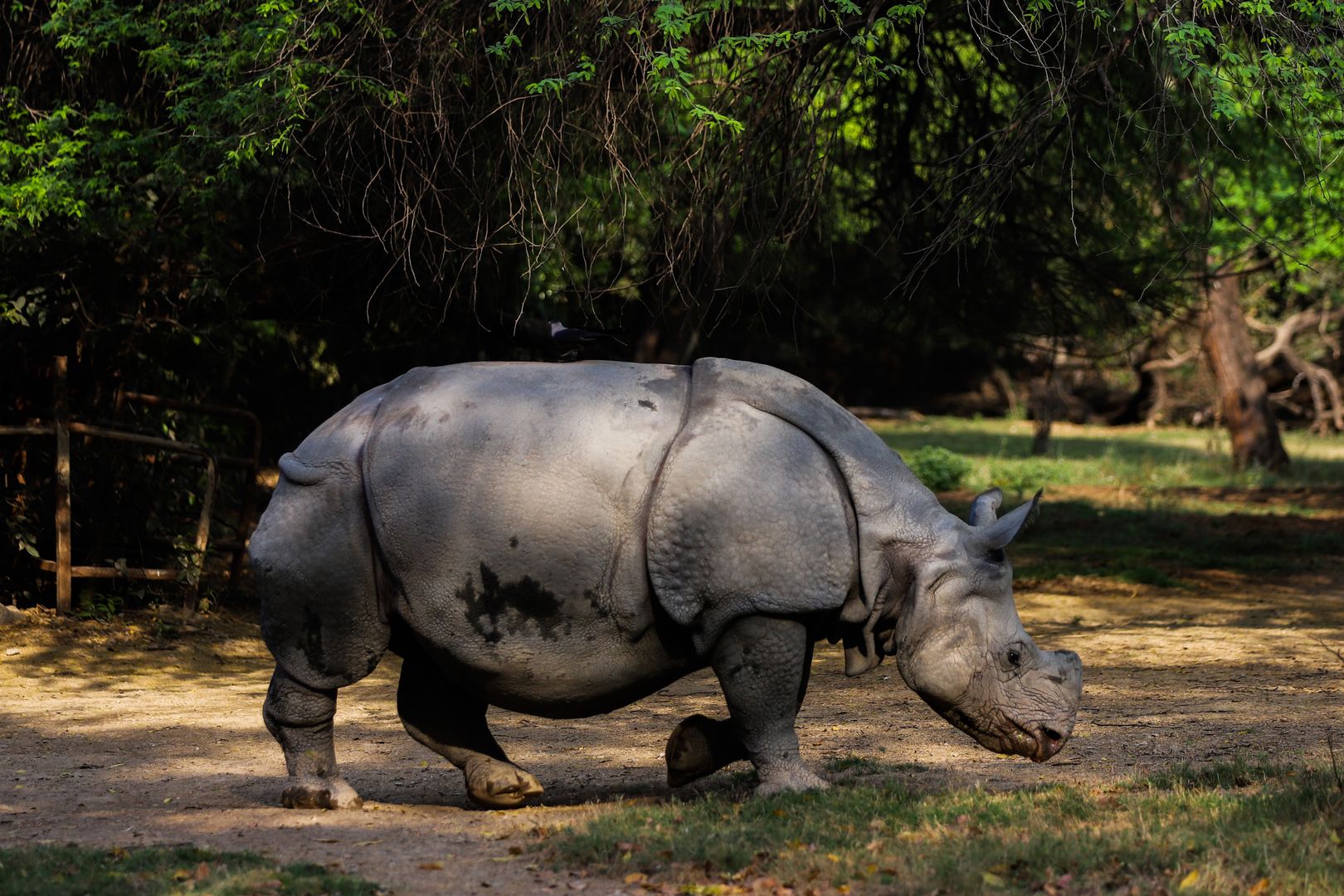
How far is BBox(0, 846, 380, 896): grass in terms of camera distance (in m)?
4.67

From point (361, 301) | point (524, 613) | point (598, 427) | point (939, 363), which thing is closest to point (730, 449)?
point (598, 427)

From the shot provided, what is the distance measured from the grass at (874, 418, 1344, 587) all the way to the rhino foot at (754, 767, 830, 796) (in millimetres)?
Result: 8750

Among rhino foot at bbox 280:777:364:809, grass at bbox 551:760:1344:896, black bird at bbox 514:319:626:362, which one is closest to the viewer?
grass at bbox 551:760:1344:896

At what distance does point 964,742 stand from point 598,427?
2.97 metres

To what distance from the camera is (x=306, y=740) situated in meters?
6.15

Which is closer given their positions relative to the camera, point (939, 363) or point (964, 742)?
point (964, 742)

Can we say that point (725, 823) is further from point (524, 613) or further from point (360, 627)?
point (360, 627)

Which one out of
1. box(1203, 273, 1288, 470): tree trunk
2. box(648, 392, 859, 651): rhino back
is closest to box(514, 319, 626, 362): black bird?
box(648, 392, 859, 651): rhino back

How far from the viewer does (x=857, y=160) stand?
544 inches

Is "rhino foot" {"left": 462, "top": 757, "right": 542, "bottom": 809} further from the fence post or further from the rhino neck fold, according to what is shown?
the fence post

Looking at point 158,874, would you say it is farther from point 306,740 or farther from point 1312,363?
point 1312,363

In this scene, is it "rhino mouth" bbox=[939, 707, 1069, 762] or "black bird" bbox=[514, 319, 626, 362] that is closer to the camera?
"rhino mouth" bbox=[939, 707, 1069, 762]

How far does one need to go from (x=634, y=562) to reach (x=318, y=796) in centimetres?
165

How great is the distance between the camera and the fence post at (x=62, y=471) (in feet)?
37.0
